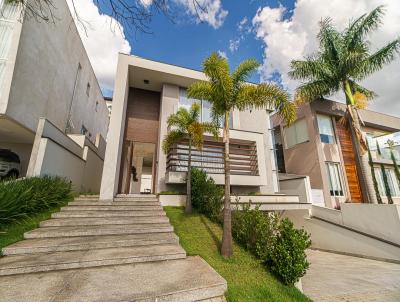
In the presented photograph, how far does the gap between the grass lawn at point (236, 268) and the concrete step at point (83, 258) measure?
2.85ft

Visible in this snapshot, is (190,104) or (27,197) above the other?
(190,104)

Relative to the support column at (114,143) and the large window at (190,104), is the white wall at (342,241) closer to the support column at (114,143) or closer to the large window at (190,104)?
the support column at (114,143)

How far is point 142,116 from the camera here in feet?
42.1

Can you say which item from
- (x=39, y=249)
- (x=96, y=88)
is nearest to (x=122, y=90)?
(x=39, y=249)

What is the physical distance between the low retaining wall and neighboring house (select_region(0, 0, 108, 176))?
1614 millimetres

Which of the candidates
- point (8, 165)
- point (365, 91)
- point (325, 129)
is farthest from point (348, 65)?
point (8, 165)

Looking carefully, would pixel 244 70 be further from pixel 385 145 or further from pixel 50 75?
pixel 385 145

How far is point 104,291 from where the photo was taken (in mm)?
2928

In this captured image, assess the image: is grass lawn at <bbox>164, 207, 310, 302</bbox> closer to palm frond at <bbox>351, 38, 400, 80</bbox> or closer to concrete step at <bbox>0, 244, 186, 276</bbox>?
concrete step at <bbox>0, 244, 186, 276</bbox>

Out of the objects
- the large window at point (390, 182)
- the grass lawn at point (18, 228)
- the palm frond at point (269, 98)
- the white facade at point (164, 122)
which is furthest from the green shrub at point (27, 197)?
the large window at point (390, 182)

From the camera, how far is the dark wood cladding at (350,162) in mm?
14205

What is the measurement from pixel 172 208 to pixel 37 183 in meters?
5.29

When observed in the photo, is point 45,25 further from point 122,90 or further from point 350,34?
point 350,34

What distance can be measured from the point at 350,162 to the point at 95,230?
1808 cm
